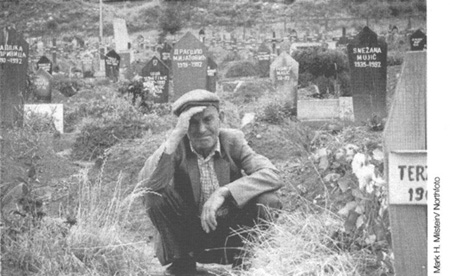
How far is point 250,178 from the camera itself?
4734 mm

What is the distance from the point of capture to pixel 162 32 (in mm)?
30297

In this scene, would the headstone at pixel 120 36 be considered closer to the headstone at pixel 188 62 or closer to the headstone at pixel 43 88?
the headstone at pixel 43 88

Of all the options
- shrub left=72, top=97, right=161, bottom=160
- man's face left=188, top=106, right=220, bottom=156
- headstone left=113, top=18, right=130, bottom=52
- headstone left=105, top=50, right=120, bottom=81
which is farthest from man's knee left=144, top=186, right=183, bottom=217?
headstone left=113, top=18, right=130, bottom=52

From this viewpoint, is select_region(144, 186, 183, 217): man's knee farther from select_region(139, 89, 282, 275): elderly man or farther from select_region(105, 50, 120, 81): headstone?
select_region(105, 50, 120, 81): headstone

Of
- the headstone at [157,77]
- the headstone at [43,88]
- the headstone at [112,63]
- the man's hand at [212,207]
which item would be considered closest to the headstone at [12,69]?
the headstone at [157,77]

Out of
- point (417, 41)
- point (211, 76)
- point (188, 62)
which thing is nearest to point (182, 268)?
point (188, 62)

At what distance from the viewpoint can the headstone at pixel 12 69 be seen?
439 inches

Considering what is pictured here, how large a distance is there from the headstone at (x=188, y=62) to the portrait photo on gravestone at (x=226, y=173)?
0.8 inches

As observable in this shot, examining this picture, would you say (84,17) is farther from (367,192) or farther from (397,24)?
(367,192)

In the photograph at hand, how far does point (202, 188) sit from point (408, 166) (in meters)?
1.94

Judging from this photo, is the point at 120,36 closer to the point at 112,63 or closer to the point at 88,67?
the point at 88,67

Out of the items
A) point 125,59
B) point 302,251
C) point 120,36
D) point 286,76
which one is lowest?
point 302,251

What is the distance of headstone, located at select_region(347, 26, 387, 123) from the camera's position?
10.8 m
